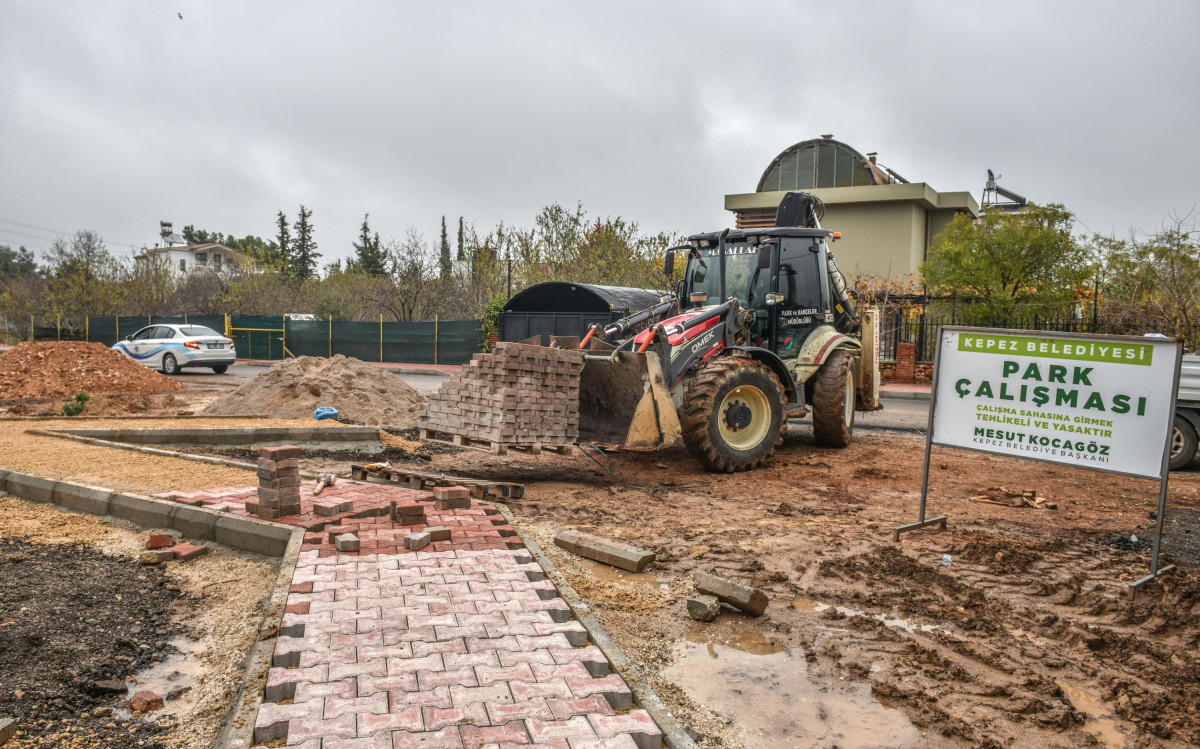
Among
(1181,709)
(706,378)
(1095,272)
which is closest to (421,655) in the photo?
(1181,709)

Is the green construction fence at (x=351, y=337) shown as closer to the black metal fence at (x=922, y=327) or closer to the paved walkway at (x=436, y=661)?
the black metal fence at (x=922, y=327)

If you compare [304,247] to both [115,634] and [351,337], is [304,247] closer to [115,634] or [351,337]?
[351,337]

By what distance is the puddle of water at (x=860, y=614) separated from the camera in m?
4.64

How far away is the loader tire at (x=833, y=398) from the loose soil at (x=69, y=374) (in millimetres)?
15807

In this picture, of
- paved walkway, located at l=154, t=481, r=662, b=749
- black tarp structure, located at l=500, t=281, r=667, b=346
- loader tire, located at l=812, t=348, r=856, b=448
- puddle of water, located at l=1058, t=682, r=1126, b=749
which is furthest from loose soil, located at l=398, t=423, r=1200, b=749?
black tarp structure, located at l=500, t=281, r=667, b=346

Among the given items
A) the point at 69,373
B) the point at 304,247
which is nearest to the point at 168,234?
the point at 304,247

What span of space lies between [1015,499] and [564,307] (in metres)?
18.5

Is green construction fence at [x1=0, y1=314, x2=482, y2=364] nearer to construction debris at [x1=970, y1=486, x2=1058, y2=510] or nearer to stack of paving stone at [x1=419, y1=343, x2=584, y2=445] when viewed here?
stack of paving stone at [x1=419, y1=343, x2=584, y2=445]

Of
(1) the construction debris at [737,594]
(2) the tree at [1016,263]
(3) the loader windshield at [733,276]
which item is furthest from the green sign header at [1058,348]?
(2) the tree at [1016,263]

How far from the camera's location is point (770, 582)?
5.39 m

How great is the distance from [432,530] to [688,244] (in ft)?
20.8

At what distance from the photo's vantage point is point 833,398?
1080cm

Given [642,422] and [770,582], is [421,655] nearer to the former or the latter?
[770,582]

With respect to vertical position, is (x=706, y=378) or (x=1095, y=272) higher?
(x=1095, y=272)
